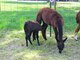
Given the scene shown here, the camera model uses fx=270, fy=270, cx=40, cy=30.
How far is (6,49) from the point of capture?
8.41 meters

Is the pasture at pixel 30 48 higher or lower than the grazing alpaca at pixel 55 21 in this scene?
lower

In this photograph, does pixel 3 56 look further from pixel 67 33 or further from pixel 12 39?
pixel 67 33

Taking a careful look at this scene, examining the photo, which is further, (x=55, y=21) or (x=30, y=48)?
(x=30, y=48)

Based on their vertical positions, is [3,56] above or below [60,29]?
below

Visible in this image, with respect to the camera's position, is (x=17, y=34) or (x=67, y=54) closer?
(x=67, y=54)

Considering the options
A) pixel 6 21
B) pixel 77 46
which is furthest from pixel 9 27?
pixel 77 46

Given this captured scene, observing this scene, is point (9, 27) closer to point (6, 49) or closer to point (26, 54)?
point (6, 49)

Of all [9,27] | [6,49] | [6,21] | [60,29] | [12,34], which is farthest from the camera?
[6,21]

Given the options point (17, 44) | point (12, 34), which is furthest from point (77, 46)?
point (12, 34)

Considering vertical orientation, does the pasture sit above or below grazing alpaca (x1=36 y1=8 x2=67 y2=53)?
below

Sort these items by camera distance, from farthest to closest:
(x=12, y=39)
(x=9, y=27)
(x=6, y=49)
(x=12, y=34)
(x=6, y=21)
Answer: (x=6, y=21) → (x=9, y=27) → (x=12, y=34) → (x=12, y=39) → (x=6, y=49)

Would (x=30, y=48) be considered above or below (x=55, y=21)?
below

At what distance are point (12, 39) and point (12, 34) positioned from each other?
0.65 meters

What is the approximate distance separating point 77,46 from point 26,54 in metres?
1.80
